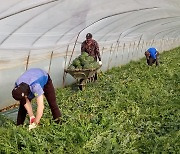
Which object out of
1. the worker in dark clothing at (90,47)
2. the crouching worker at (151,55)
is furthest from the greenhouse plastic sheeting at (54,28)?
the crouching worker at (151,55)

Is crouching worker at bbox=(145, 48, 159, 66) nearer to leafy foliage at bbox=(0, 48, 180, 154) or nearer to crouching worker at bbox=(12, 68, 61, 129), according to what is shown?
leafy foliage at bbox=(0, 48, 180, 154)

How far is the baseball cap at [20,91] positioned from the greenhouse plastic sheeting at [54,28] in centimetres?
191

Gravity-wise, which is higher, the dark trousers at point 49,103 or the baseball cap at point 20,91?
the baseball cap at point 20,91

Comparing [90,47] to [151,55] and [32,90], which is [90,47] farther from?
[32,90]

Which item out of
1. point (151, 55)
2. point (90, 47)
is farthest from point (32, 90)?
point (151, 55)

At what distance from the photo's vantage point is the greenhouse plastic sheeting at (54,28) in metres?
7.12

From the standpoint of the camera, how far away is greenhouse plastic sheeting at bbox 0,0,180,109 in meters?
7.12

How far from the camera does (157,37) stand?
21.3 meters

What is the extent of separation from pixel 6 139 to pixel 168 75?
23.2 ft

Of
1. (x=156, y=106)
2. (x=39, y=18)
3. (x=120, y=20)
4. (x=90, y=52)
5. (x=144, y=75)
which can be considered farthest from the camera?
(x=120, y=20)

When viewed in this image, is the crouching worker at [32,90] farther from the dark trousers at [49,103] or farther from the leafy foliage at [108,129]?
the leafy foliage at [108,129]

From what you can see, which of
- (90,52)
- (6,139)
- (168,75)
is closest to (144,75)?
(168,75)

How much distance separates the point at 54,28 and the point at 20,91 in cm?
442

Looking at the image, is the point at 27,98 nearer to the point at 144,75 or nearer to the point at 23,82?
the point at 23,82
